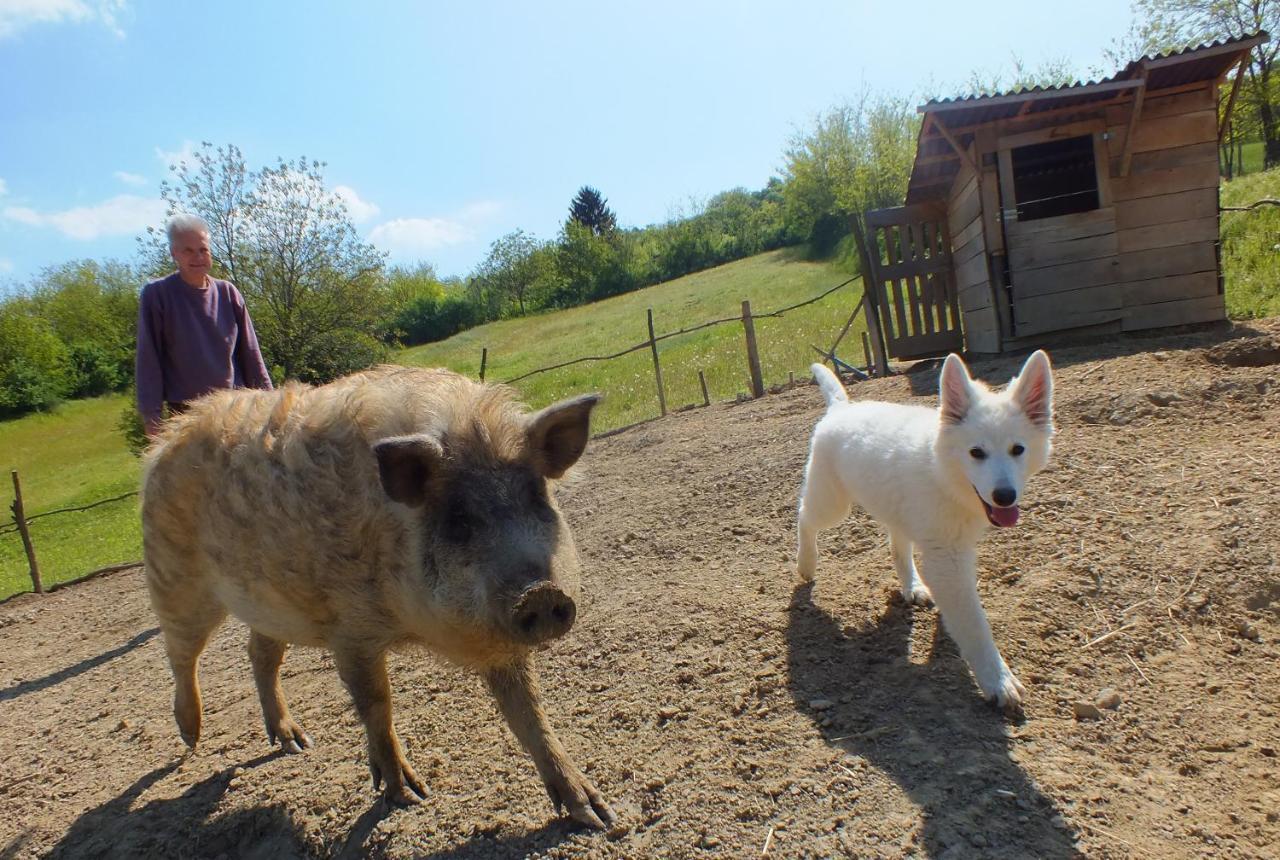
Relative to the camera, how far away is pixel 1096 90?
8.66 meters

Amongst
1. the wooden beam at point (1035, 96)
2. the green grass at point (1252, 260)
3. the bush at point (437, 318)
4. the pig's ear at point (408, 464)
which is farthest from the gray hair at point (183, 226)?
the bush at point (437, 318)

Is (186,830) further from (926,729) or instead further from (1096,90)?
(1096,90)

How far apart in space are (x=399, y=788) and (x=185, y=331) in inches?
130

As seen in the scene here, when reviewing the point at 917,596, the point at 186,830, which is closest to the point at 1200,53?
the point at 917,596

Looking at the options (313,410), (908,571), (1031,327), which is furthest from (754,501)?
(1031,327)

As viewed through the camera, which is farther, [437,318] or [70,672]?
[437,318]

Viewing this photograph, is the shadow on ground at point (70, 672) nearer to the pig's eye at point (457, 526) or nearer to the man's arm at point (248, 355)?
the man's arm at point (248, 355)

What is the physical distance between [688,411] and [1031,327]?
5.32m

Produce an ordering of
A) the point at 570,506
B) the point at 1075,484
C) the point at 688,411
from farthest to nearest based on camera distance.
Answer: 1. the point at 688,411
2. the point at 570,506
3. the point at 1075,484

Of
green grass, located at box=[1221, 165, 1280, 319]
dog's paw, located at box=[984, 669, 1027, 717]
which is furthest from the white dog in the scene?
green grass, located at box=[1221, 165, 1280, 319]

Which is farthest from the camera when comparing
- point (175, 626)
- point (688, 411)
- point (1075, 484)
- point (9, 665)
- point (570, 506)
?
point (688, 411)

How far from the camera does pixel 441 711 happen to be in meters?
4.38

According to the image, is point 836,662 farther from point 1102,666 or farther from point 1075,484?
point 1075,484

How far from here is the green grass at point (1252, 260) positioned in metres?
10.3
